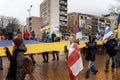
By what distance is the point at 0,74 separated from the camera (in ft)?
52.1

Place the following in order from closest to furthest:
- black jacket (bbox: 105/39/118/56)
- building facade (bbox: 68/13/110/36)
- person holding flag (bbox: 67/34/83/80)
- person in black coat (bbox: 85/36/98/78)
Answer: person holding flag (bbox: 67/34/83/80) → person in black coat (bbox: 85/36/98/78) → black jacket (bbox: 105/39/118/56) → building facade (bbox: 68/13/110/36)

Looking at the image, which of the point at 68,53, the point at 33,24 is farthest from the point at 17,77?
the point at 33,24

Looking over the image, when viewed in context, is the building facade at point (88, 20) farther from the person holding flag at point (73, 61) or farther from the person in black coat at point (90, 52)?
the person holding flag at point (73, 61)

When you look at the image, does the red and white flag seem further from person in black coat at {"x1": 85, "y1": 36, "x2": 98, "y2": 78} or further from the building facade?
the building facade

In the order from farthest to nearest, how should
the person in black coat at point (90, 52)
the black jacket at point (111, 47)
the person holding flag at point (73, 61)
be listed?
1. the black jacket at point (111, 47)
2. the person in black coat at point (90, 52)
3. the person holding flag at point (73, 61)

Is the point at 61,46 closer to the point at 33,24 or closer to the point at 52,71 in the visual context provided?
the point at 52,71

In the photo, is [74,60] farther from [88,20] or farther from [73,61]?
[88,20]

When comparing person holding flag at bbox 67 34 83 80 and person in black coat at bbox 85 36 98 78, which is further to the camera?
person in black coat at bbox 85 36 98 78

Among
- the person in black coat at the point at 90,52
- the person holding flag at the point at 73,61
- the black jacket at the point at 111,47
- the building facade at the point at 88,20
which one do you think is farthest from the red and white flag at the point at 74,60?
the building facade at the point at 88,20

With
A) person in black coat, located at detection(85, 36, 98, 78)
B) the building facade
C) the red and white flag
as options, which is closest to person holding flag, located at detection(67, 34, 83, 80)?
the red and white flag

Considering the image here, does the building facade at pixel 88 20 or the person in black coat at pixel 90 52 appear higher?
the building facade at pixel 88 20

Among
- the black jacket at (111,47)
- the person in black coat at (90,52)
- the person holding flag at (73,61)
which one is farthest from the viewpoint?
the black jacket at (111,47)

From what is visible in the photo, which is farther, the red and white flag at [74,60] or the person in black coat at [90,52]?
the person in black coat at [90,52]

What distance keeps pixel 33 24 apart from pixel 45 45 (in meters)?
115
